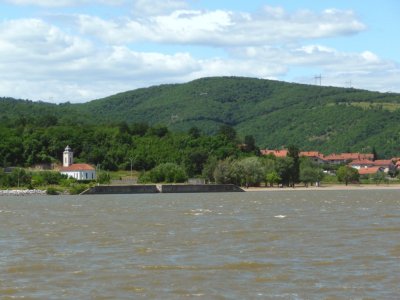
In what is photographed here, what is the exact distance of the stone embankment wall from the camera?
11919 cm

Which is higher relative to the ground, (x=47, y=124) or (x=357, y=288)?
(x=47, y=124)

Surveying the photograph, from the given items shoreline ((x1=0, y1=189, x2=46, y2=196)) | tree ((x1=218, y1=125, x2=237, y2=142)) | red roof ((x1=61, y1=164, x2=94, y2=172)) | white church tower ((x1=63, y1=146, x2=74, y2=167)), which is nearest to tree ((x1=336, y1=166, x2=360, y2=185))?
tree ((x1=218, y1=125, x2=237, y2=142))

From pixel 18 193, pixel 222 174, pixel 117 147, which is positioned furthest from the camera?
pixel 117 147

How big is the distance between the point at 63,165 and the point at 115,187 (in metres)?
45.0

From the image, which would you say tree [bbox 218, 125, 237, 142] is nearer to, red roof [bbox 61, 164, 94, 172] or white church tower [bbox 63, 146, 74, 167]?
white church tower [bbox 63, 146, 74, 167]

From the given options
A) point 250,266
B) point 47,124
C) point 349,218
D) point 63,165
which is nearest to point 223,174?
point 63,165

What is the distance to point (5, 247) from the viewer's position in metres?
30.1

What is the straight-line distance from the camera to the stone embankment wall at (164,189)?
11919 cm

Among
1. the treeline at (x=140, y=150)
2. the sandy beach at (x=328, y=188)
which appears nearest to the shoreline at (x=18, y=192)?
the treeline at (x=140, y=150)

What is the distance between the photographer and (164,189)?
124 m

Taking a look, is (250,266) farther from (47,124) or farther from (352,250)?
(47,124)

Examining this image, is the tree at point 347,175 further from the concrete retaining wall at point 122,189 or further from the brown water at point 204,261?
the brown water at point 204,261

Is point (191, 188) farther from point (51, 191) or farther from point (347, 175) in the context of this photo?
point (347, 175)

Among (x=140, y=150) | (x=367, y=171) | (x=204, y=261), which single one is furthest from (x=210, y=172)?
(x=204, y=261)
